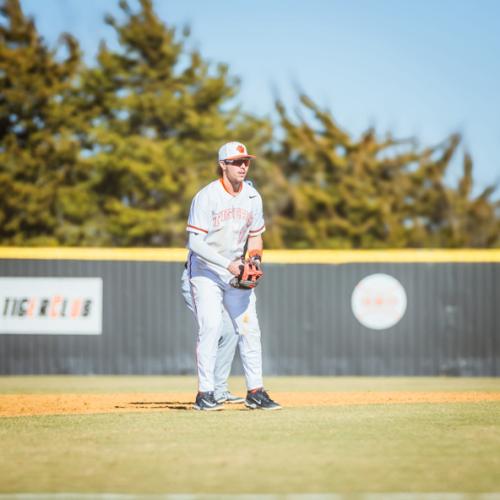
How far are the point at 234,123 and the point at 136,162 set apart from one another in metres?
5.17

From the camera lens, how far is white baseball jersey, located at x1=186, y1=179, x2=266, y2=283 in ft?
27.3

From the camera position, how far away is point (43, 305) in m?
17.3

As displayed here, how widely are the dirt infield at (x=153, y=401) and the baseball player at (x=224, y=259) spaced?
1.32 feet

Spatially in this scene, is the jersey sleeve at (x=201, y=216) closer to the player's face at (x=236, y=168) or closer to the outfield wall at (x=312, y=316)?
the player's face at (x=236, y=168)

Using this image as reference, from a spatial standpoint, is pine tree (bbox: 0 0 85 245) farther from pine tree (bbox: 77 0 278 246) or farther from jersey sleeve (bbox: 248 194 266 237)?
jersey sleeve (bbox: 248 194 266 237)

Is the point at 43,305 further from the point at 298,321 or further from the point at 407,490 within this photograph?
the point at 407,490

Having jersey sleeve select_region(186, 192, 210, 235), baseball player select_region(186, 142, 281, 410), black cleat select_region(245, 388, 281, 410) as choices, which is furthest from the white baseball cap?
black cleat select_region(245, 388, 281, 410)

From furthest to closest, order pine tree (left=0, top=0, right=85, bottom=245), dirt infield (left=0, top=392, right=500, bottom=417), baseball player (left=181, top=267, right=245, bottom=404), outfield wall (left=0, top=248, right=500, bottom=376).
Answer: pine tree (left=0, top=0, right=85, bottom=245)
outfield wall (left=0, top=248, right=500, bottom=376)
baseball player (left=181, top=267, right=245, bottom=404)
dirt infield (left=0, top=392, right=500, bottom=417)

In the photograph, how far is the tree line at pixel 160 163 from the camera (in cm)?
3669

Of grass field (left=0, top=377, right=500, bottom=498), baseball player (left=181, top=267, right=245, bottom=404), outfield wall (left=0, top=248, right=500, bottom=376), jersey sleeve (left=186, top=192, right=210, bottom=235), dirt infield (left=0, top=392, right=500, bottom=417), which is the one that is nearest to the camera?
grass field (left=0, top=377, right=500, bottom=498)

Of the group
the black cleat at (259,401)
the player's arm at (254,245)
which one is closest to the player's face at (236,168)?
the player's arm at (254,245)

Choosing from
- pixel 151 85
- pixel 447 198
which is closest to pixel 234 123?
pixel 151 85

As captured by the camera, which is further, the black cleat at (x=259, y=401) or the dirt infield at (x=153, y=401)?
the dirt infield at (x=153, y=401)

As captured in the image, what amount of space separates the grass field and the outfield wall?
7.79m
